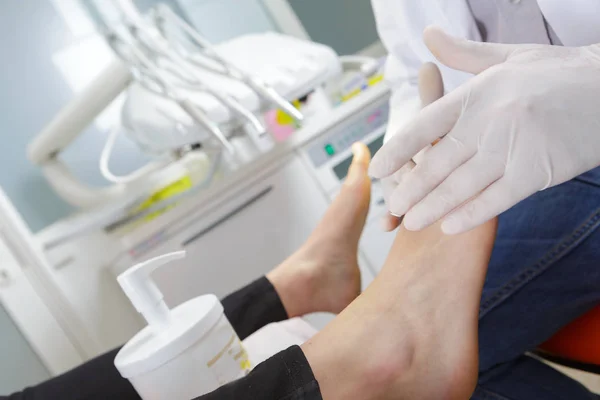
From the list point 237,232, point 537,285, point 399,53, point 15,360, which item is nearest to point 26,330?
point 15,360

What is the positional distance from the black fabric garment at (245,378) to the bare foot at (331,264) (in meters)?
0.04

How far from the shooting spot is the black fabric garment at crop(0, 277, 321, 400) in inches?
19.0

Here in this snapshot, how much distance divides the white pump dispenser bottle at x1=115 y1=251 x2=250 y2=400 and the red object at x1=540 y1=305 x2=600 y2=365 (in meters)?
0.35

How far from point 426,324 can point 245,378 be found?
0.67 feet

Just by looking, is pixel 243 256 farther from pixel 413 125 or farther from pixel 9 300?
pixel 413 125

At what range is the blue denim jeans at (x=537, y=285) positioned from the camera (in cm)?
59

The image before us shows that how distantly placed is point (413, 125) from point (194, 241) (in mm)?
888

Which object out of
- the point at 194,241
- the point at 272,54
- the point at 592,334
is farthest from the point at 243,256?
the point at 592,334

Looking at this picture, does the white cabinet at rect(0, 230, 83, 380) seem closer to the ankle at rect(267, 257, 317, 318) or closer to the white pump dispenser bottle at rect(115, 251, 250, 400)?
the ankle at rect(267, 257, 317, 318)

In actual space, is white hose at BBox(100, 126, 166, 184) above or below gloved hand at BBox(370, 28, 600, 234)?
above

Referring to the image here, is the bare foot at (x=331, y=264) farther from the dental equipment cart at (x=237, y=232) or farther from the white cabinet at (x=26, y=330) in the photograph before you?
the white cabinet at (x=26, y=330)

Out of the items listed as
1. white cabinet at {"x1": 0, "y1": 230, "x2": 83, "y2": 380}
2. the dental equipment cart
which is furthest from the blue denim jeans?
white cabinet at {"x1": 0, "y1": 230, "x2": 83, "y2": 380}

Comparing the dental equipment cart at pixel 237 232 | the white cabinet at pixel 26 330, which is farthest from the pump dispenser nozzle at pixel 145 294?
the white cabinet at pixel 26 330

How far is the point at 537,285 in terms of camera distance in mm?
618
